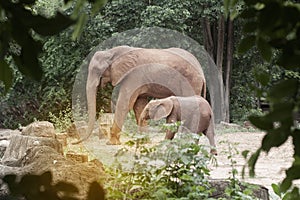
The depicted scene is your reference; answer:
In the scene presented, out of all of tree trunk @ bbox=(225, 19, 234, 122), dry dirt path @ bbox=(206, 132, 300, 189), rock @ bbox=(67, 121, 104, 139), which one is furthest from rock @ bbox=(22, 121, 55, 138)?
tree trunk @ bbox=(225, 19, 234, 122)

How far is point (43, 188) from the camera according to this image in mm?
252

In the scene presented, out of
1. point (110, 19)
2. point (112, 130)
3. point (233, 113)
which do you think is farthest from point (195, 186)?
point (233, 113)

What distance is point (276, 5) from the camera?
25cm

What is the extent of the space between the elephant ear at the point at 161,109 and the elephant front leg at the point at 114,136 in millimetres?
555

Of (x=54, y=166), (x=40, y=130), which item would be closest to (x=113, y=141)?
(x=40, y=130)

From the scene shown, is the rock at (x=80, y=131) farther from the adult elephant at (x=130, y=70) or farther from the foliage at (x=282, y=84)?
the foliage at (x=282, y=84)

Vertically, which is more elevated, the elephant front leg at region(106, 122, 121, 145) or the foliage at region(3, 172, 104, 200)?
the elephant front leg at region(106, 122, 121, 145)

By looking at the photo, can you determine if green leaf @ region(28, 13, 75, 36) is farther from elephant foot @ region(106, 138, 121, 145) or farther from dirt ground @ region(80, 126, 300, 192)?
elephant foot @ region(106, 138, 121, 145)

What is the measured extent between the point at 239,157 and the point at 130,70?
3.81ft

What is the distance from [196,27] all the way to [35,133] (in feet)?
16.2

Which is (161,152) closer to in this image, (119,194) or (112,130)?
(119,194)

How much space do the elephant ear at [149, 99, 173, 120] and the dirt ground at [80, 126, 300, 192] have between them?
0.67 ft

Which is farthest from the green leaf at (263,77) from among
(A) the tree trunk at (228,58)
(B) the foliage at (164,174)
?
(A) the tree trunk at (228,58)

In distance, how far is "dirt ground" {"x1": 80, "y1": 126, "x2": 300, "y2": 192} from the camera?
10.7 ft
